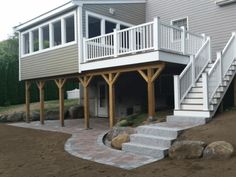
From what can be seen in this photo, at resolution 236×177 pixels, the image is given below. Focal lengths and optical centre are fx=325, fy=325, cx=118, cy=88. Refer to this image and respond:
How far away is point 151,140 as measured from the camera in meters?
8.10

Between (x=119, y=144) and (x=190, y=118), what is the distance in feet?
7.25

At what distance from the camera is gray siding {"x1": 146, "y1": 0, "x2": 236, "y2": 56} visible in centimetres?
1350

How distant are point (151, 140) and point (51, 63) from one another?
7967 millimetres

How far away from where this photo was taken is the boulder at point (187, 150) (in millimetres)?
6859

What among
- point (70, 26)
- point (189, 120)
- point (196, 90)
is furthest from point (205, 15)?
point (189, 120)

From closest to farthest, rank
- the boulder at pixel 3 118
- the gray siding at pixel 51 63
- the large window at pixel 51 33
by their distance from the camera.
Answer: the gray siding at pixel 51 63, the large window at pixel 51 33, the boulder at pixel 3 118

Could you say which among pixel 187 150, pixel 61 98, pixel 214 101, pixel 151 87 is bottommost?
pixel 187 150

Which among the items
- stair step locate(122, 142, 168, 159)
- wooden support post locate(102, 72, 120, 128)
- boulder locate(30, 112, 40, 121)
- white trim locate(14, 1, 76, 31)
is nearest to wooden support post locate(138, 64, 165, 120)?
wooden support post locate(102, 72, 120, 128)

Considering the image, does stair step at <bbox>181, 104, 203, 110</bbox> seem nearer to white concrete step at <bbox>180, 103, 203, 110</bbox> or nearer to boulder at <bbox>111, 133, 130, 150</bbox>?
white concrete step at <bbox>180, 103, 203, 110</bbox>

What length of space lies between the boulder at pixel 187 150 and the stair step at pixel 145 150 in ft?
0.74

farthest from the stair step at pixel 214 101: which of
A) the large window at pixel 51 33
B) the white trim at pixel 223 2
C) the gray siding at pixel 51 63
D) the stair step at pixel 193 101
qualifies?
the large window at pixel 51 33

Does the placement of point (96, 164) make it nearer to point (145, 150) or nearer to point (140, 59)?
point (145, 150)

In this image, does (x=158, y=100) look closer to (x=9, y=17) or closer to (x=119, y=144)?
(x=119, y=144)

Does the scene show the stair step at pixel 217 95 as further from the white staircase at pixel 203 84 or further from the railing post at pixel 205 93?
the railing post at pixel 205 93
